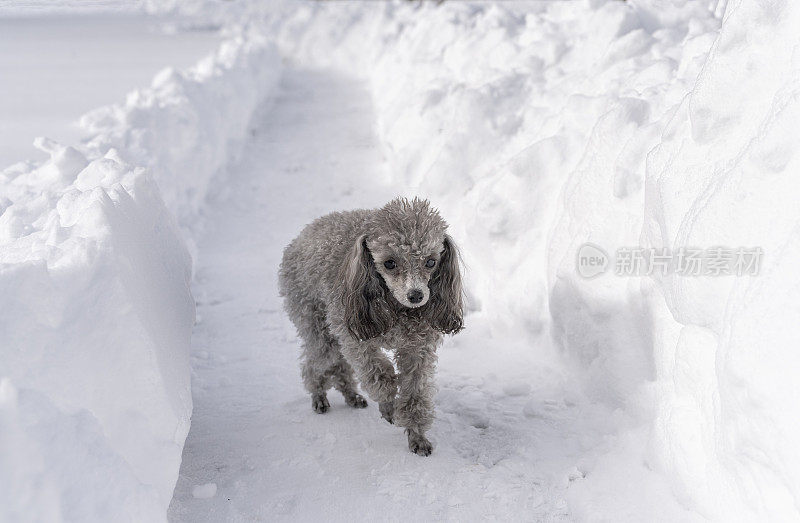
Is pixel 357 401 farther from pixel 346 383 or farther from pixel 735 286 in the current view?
pixel 735 286

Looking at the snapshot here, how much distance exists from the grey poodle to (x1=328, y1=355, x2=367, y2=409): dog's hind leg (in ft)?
0.06

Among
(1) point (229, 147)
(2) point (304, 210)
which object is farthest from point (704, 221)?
(1) point (229, 147)

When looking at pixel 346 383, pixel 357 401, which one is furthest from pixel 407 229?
pixel 357 401

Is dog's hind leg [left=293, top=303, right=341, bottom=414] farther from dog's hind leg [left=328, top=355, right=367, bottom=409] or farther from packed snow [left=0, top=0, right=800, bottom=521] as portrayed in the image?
packed snow [left=0, top=0, right=800, bottom=521]

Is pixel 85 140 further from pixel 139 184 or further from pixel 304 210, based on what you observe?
pixel 139 184

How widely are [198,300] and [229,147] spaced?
5.27 meters

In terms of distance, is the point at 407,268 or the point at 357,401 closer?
the point at 407,268

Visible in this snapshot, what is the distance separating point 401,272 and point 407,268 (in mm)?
43

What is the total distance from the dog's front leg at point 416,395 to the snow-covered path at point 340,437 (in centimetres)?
12

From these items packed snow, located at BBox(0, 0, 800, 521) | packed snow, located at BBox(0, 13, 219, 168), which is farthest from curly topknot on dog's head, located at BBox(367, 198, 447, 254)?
packed snow, located at BBox(0, 13, 219, 168)

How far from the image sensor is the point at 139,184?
4828 millimetres

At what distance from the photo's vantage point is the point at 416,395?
163 inches

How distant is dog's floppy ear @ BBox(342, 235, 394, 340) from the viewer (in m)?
3.91

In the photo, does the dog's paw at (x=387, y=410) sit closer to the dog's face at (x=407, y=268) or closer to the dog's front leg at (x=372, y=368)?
the dog's front leg at (x=372, y=368)
